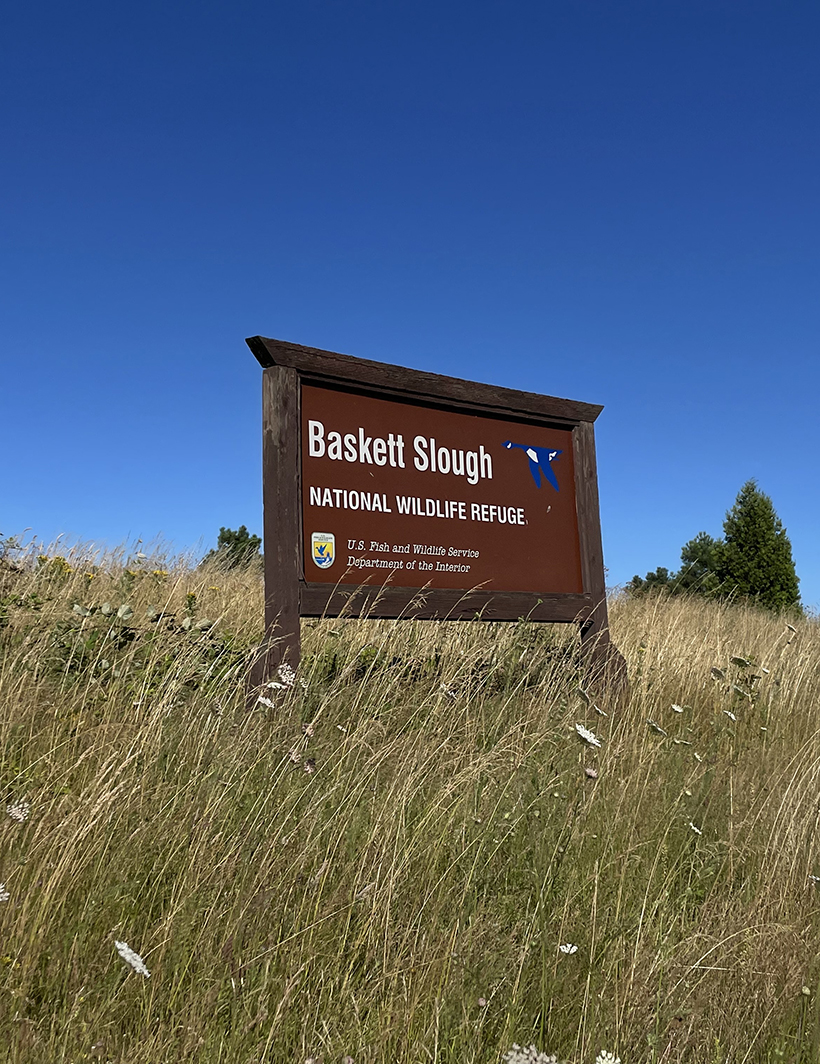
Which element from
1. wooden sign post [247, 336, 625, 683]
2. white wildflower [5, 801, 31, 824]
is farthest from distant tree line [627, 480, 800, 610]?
white wildflower [5, 801, 31, 824]

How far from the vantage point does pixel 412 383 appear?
→ 19.7ft

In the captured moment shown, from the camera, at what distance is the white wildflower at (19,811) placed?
2.52 metres

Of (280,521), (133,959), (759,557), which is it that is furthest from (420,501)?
(759,557)

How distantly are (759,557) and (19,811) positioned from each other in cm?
2177

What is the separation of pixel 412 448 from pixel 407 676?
1.68 meters

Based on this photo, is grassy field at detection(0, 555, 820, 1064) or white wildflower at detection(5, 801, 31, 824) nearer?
grassy field at detection(0, 555, 820, 1064)

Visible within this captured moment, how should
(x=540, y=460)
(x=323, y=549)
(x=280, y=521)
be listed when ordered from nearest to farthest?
(x=280, y=521)
(x=323, y=549)
(x=540, y=460)

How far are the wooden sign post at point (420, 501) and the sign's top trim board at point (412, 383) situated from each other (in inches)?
0.4

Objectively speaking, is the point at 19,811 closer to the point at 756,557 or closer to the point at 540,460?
the point at 540,460

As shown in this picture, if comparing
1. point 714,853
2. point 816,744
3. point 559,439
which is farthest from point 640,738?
point 559,439

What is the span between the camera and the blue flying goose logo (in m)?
6.81

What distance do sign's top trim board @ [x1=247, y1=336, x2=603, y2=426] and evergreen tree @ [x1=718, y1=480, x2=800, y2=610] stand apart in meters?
15.7

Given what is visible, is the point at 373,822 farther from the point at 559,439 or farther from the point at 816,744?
the point at 559,439

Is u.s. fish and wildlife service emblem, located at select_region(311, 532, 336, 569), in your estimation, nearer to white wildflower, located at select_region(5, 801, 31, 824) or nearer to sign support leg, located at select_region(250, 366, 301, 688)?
sign support leg, located at select_region(250, 366, 301, 688)
